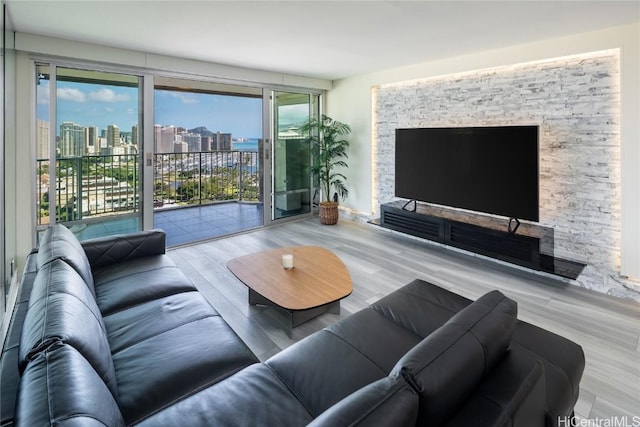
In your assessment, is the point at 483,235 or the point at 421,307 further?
the point at 483,235

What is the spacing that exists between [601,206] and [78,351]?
13.3ft

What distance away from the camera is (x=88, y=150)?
3.85 metres

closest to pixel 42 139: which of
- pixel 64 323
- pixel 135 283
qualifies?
pixel 135 283

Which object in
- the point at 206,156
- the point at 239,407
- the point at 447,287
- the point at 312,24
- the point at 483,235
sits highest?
the point at 312,24

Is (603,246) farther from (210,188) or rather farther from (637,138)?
(210,188)

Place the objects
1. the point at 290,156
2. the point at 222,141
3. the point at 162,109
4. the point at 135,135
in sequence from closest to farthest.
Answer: the point at 135,135 < the point at 290,156 < the point at 162,109 < the point at 222,141

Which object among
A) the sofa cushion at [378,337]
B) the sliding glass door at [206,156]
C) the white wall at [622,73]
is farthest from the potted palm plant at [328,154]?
the sofa cushion at [378,337]

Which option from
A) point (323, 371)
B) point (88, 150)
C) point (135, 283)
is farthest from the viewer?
point (88, 150)

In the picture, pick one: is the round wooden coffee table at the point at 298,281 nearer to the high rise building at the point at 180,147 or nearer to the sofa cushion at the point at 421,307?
the sofa cushion at the point at 421,307

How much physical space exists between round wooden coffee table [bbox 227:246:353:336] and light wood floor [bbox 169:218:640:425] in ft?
0.66

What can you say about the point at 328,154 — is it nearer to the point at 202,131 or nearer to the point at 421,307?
the point at 202,131

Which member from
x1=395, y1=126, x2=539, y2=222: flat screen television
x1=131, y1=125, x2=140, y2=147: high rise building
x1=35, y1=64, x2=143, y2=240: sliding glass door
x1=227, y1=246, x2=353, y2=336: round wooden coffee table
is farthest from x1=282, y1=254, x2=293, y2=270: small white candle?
x1=131, y1=125, x2=140, y2=147: high rise building

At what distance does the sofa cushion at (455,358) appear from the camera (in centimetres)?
90

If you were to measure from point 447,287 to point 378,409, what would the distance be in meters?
2.73
